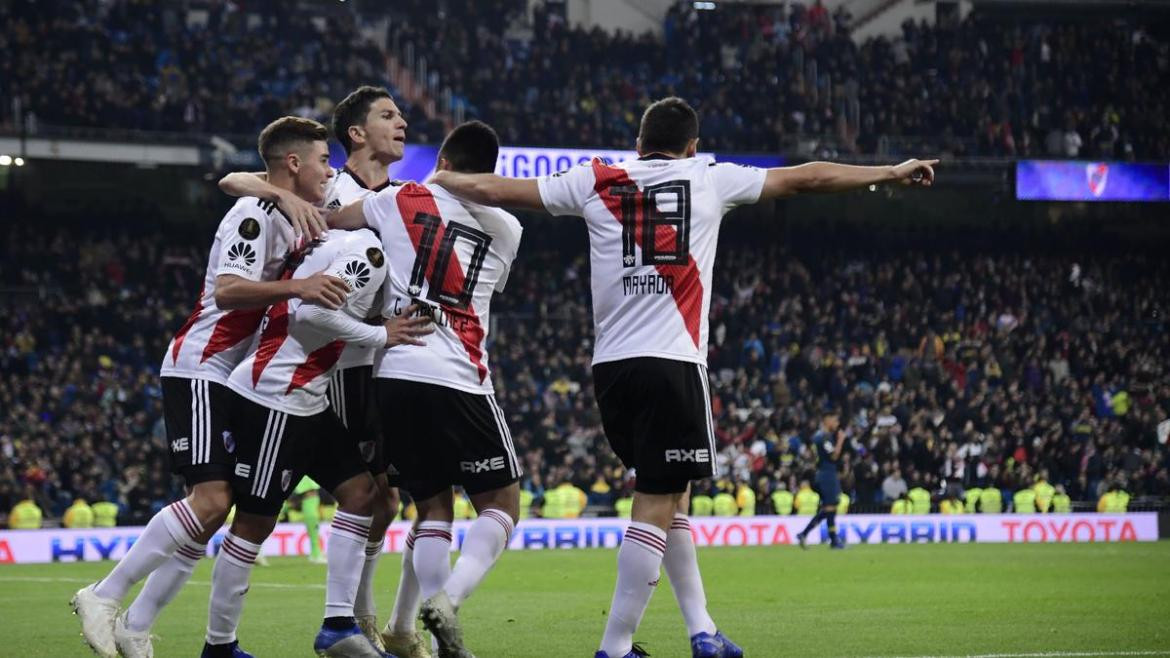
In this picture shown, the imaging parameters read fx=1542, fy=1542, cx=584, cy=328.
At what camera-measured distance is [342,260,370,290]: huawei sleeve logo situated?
23.0ft

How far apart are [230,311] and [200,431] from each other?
607 mm

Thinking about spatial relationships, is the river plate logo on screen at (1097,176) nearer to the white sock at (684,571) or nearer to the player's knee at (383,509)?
the player's knee at (383,509)

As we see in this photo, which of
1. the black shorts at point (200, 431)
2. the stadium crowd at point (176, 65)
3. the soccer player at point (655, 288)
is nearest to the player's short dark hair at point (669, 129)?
the soccer player at point (655, 288)

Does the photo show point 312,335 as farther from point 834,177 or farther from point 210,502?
point 834,177

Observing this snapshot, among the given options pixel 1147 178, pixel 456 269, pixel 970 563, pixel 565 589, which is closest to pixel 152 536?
pixel 456 269

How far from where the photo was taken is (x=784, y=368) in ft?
107

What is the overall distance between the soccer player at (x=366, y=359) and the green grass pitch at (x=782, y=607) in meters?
0.91

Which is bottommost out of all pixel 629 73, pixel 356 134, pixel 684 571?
pixel 684 571

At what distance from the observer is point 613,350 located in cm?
682

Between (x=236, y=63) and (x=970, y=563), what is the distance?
2031cm

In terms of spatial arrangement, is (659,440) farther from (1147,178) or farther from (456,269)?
(1147,178)

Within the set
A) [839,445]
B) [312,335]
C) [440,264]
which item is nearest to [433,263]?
[440,264]

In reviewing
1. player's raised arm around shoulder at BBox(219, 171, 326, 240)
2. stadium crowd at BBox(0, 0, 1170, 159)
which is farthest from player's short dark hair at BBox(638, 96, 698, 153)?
stadium crowd at BBox(0, 0, 1170, 159)

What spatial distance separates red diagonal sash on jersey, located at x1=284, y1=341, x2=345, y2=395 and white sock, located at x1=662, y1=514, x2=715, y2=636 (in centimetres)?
176
